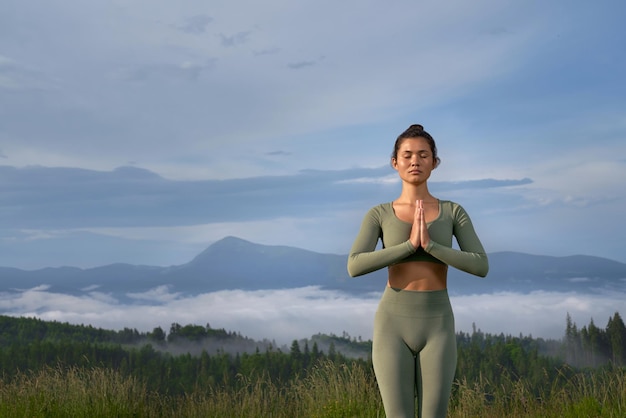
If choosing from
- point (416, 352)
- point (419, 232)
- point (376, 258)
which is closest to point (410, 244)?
point (419, 232)

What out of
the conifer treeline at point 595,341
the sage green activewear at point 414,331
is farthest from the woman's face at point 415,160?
the conifer treeline at point 595,341

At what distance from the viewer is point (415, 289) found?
526cm

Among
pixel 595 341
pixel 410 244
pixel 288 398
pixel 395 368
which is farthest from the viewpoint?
pixel 595 341

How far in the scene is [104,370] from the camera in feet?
36.3

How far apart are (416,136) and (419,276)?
3.69 ft

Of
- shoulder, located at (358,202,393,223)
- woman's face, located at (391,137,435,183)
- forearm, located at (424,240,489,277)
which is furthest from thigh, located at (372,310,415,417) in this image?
woman's face, located at (391,137,435,183)

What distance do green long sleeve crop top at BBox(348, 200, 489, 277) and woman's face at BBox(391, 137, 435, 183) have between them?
0.29m

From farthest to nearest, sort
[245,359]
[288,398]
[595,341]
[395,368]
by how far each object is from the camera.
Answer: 1. [245,359]
2. [595,341]
3. [288,398]
4. [395,368]

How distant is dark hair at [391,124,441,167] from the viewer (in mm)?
5527

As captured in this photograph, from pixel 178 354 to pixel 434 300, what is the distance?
98.0ft

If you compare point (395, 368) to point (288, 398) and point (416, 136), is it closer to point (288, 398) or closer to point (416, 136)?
point (416, 136)

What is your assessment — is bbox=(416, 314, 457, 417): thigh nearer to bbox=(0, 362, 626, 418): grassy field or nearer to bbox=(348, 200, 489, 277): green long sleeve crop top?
bbox=(348, 200, 489, 277): green long sleeve crop top

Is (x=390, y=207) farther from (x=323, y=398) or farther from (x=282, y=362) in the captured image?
(x=282, y=362)

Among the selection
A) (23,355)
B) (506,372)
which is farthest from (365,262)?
(23,355)
